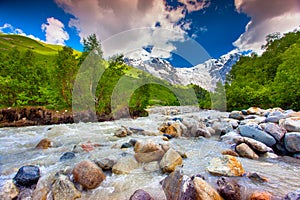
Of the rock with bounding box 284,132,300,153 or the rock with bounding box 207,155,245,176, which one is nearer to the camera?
the rock with bounding box 207,155,245,176

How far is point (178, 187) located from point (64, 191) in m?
1.61

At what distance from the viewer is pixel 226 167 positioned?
2617 mm

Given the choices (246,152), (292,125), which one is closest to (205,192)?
(246,152)

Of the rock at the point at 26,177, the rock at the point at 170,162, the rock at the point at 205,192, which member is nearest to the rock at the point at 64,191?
the rock at the point at 26,177

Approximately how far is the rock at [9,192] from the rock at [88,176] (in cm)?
75

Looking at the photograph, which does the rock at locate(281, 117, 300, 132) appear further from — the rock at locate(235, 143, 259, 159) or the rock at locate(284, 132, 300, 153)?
the rock at locate(235, 143, 259, 159)

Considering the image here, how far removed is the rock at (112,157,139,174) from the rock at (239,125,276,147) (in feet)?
12.0

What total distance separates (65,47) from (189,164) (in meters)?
13.5

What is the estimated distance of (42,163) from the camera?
3.22 meters

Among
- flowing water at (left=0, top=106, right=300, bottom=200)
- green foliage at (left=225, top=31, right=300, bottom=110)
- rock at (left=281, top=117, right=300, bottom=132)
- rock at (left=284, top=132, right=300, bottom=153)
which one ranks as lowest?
flowing water at (left=0, top=106, right=300, bottom=200)

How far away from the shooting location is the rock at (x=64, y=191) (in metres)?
2.06

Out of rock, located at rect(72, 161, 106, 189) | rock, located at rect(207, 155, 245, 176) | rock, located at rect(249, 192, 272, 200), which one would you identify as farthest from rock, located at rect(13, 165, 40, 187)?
rock, located at rect(249, 192, 272, 200)

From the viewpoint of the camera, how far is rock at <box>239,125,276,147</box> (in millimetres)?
4081

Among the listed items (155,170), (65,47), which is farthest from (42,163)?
(65,47)
